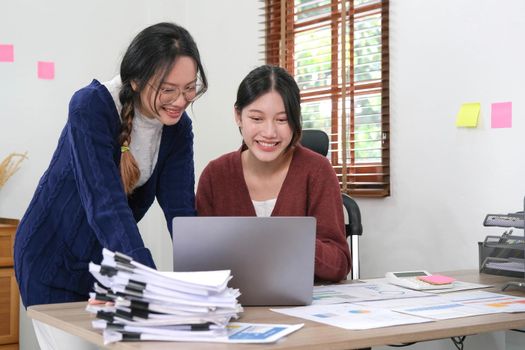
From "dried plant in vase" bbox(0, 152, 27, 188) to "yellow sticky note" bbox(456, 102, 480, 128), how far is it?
7.46 feet

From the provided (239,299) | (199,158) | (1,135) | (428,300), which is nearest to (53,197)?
(239,299)

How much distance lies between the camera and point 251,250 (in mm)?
1469

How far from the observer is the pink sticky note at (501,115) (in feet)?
7.99

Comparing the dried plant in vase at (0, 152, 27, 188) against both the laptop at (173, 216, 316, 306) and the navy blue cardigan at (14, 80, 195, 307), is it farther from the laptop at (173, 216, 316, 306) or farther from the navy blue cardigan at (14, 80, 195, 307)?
the laptop at (173, 216, 316, 306)

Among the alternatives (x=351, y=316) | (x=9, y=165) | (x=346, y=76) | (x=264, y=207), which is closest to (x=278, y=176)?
(x=264, y=207)

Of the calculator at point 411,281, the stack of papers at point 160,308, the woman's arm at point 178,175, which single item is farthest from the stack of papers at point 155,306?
the calculator at point 411,281

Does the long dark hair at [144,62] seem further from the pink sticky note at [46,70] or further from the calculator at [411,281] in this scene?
the pink sticky note at [46,70]

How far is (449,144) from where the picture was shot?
2658 mm

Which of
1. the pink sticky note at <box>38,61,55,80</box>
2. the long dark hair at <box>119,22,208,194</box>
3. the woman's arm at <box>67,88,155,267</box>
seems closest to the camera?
the woman's arm at <box>67,88,155,267</box>

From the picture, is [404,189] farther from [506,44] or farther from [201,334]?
[201,334]

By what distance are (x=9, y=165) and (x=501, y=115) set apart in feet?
8.14

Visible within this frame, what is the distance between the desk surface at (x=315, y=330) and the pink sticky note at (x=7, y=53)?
2.46 meters

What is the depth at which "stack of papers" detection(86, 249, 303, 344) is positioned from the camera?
3.84 ft

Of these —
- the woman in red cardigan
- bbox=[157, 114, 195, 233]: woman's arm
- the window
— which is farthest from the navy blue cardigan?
the window
